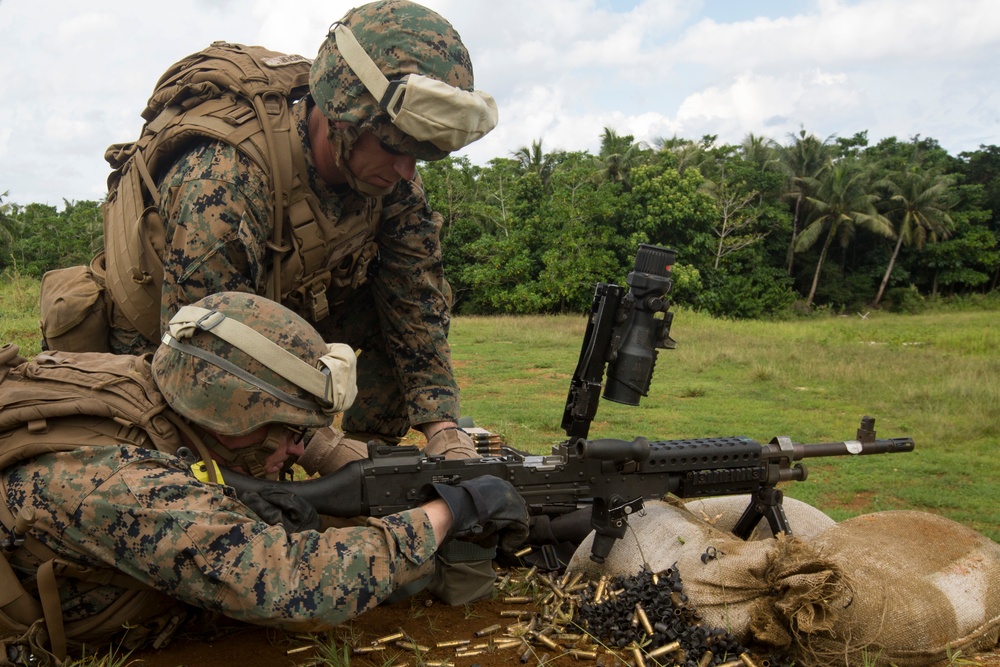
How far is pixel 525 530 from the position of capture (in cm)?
320

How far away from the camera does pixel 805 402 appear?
11477 millimetres

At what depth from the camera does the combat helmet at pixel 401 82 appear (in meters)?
3.47

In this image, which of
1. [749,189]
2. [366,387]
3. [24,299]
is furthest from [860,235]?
[366,387]

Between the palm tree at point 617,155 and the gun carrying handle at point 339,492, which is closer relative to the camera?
the gun carrying handle at point 339,492

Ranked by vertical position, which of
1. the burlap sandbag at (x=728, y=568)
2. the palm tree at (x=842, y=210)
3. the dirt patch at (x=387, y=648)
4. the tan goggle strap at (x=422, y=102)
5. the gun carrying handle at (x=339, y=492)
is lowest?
the dirt patch at (x=387, y=648)

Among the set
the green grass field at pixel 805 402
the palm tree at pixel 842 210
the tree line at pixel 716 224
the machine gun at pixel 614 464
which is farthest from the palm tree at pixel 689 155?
the machine gun at pixel 614 464

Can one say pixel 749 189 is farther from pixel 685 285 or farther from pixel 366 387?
pixel 366 387

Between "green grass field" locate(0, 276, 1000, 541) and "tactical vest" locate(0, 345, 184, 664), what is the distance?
5.55m

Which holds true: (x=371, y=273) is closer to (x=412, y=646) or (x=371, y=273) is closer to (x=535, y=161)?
(x=412, y=646)

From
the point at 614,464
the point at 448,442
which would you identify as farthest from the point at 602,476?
the point at 448,442

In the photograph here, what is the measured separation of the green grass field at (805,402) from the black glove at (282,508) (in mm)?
5147

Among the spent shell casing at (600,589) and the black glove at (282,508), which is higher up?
the black glove at (282,508)

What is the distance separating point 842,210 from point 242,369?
48128 millimetres

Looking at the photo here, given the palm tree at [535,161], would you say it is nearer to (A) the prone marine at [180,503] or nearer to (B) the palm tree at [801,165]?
(B) the palm tree at [801,165]
